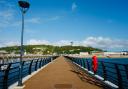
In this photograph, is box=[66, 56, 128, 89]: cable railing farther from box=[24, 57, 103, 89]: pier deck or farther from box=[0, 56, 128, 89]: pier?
box=[24, 57, 103, 89]: pier deck

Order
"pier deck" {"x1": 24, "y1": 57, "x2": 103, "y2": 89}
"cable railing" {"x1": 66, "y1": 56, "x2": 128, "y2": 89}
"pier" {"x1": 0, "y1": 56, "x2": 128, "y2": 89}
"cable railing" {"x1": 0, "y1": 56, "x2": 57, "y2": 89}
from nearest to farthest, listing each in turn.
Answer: "cable railing" {"x1": 0, "y1": 56, "x2": 57, "y2": 89}, "cable railing" {"x1": 66, "y1": 56, "x2": 128, "y2": 89}, "pier" {"x1": 0, "y1": 56, "x2": 128, "y2": 89}, "pier deck" {"x1": 24, "y1": 57, "x2": 103, "y2": 89}

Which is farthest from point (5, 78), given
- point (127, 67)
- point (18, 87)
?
point (127, 67)

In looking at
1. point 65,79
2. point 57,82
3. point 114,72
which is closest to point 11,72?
point 57,82

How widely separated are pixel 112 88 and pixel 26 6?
254 inches

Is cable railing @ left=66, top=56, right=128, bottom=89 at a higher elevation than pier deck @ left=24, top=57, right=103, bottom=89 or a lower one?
higher

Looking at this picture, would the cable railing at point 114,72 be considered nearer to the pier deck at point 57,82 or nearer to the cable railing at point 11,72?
the pier deck at point 57,82

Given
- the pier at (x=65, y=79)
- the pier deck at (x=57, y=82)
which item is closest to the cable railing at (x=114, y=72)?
the pier at (x=65, y=79)

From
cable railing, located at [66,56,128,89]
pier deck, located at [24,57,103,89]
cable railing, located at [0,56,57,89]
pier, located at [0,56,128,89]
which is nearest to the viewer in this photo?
cable railing, located at [0,56,57,89]

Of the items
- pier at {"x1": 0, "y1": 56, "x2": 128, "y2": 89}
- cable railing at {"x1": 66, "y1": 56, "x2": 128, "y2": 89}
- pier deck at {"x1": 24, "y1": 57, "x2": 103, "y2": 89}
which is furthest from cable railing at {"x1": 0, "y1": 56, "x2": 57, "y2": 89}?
cable railing at {"x1": 66, "y1": 56, "x2": 128, "y2": 89}

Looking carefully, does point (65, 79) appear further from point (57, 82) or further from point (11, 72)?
point (11, 72)

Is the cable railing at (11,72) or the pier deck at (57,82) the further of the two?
the pier deck at (57,82)

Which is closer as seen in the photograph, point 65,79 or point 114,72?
point 114,72

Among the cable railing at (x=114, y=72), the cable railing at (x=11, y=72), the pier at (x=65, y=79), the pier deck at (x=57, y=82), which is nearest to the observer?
the cable railing at (x=11, y=72)

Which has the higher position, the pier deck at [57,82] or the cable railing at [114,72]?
the cable railing at [114,72]
